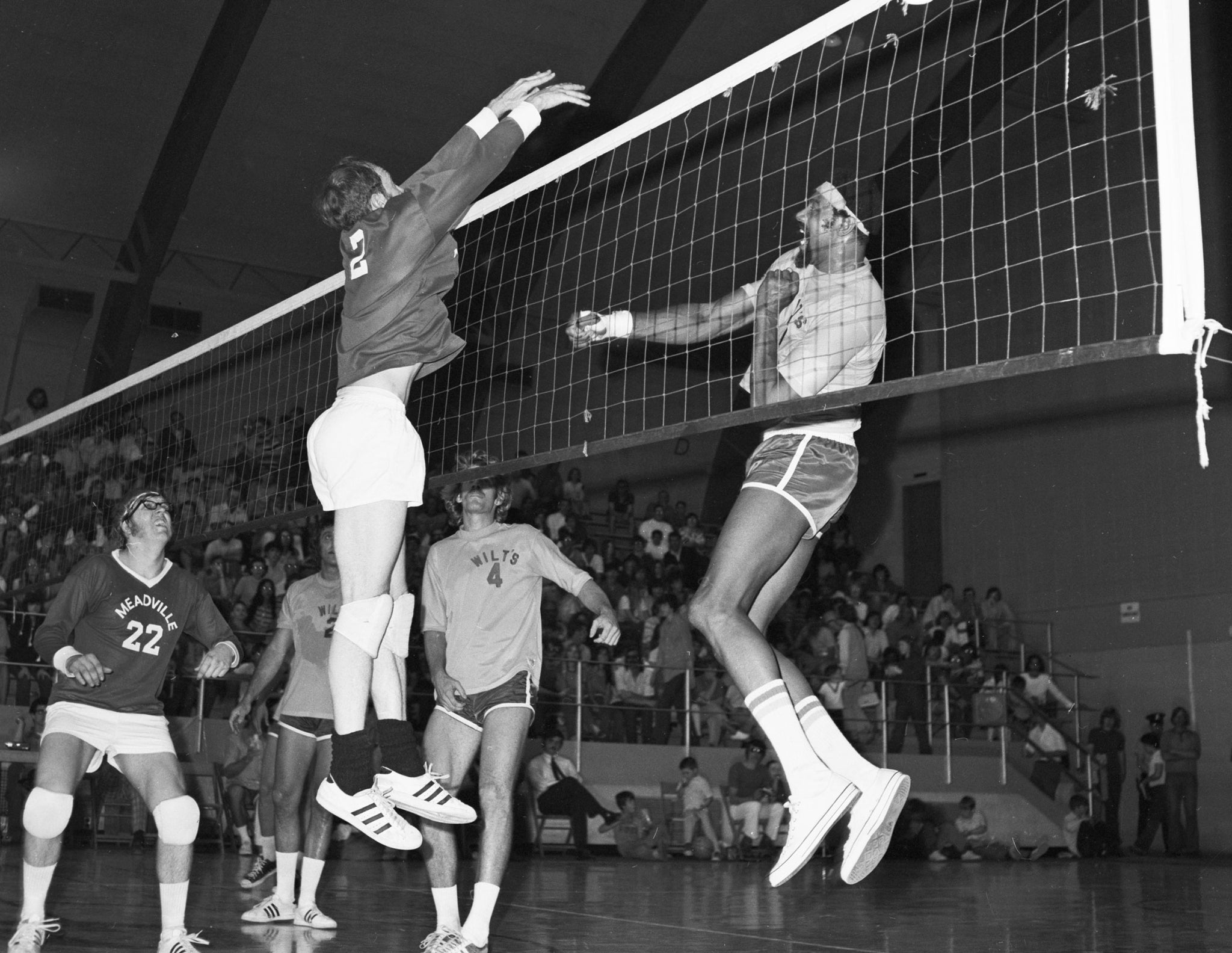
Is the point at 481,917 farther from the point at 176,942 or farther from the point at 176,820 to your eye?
the point at 176,820

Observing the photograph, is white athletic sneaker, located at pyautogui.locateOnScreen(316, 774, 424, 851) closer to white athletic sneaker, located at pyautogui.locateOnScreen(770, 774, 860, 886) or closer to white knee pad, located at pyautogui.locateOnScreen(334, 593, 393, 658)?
white knee pad, located at pyautogui.locateOnScreen(334, 593, 393, 658)

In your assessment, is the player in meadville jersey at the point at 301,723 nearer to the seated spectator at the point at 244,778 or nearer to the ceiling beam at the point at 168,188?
the seated spectator at the point at 244,778

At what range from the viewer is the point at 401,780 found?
525 cm

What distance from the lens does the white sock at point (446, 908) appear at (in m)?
6.75

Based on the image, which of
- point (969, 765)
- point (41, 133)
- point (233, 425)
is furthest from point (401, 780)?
point (41, 133)

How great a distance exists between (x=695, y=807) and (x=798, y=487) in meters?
12.8

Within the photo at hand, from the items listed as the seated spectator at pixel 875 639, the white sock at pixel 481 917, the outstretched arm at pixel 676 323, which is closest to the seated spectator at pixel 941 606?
the seated spectator at pixel 875 639

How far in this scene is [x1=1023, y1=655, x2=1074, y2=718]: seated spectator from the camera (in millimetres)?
22703

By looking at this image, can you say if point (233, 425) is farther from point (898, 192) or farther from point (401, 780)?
point (401, 780)

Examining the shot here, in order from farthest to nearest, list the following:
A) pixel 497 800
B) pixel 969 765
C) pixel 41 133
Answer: pixel 41 133
pixel 969 765
pixel 497 800

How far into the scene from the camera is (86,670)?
636 cm

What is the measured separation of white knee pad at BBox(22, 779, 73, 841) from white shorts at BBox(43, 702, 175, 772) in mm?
286

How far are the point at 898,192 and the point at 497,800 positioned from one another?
20.3 m

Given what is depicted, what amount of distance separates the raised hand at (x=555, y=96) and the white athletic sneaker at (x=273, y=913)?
16.1 ft
